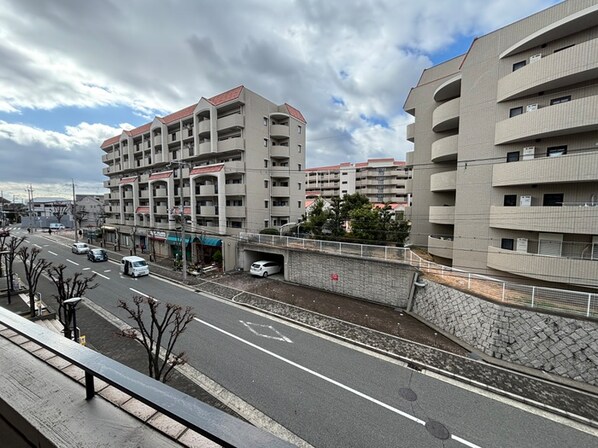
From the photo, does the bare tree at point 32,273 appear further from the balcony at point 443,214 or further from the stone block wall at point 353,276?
the balcony at point 443,214

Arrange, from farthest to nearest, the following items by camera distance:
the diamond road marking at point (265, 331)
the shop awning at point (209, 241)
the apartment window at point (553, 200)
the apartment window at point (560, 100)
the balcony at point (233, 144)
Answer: the balcony at point (233, 144)
the shop awning at point (209, 241)
the apartment window at point (553, 200)
the apartment window at point (560, 100)
the diamond road marking at point (265, 331)

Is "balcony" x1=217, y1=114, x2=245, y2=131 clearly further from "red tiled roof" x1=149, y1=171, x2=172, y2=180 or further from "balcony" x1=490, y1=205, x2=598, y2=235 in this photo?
"balcony" x1=490, y1=205, x2=598, y2=235

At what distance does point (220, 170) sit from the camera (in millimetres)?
22922

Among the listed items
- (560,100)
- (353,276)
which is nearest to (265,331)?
(353,276)

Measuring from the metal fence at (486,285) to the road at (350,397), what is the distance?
4095 mm

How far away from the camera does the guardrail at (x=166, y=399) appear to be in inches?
39.1

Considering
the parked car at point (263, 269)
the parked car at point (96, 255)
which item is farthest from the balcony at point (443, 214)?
the parked car at point (96, 255)

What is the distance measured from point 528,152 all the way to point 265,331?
15998 mm

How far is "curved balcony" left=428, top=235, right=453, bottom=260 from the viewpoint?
53.8 feet

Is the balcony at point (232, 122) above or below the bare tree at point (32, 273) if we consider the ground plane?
above

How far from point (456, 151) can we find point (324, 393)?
52.6 ft

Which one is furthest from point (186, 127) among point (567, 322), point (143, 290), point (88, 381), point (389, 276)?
point (567, 322)

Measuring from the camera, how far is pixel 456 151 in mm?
16016

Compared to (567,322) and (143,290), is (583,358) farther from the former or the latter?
(143,290)
